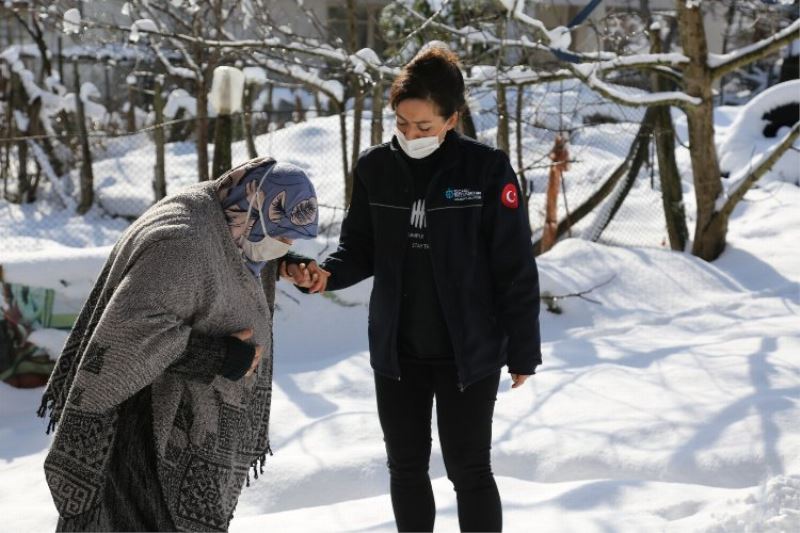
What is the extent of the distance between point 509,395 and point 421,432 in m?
2.16

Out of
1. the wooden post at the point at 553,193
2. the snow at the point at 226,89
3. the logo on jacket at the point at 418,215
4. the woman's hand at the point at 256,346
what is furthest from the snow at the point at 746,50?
the woman's hand at the point at 256,346

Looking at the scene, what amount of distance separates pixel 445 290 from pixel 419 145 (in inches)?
15.2

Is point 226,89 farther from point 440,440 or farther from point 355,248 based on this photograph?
point 440,440

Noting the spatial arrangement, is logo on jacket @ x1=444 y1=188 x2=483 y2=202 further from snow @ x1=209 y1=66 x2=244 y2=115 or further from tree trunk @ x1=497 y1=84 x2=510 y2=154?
tree trunk @ x1=497 y1=84 x2=510 y2=154

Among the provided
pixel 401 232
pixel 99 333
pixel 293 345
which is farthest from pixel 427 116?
pixel 293 345

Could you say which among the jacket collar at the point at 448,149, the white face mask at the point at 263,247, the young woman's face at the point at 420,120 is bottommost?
the white face mask at the point at 263,247

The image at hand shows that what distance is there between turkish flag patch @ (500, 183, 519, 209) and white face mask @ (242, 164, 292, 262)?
574 millimetres

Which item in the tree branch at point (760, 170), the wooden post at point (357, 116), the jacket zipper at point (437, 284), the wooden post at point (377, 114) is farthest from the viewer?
the wooden post at point (357, 116)

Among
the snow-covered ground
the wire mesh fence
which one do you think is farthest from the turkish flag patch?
the wire mesh fence

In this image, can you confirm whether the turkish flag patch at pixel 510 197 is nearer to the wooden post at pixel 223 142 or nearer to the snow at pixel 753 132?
the wooden post at pixel 223 142

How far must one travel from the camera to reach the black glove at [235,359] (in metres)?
2.27

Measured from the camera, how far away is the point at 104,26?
7.11 m

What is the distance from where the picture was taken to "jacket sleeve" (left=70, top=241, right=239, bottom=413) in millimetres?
2145

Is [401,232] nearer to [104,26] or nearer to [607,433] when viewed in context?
[607,433]
